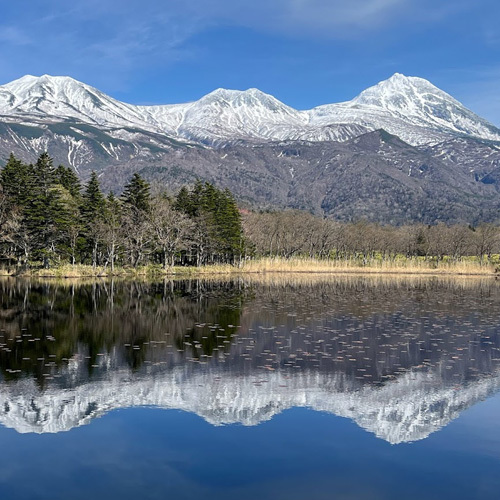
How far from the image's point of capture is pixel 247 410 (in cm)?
1648

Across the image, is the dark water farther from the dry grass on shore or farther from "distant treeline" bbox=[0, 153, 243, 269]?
the dry grass on shore

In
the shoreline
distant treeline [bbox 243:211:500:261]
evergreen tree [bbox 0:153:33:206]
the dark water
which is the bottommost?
the dark water

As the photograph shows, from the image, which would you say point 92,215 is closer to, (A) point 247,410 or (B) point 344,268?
(B) point 344,268

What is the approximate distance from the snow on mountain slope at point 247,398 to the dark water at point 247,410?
65mm

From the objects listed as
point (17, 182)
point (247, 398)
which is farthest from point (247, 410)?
point (17, 182)

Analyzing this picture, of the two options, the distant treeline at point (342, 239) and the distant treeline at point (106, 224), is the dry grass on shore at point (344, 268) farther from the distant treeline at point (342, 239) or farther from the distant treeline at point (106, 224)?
the distant treeline at point (342, 239)

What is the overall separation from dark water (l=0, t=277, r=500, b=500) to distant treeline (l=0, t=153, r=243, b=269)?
1742 inches

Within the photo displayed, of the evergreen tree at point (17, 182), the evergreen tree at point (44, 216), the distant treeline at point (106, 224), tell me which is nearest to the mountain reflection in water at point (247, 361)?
the evergreen tree at point (44, 216)

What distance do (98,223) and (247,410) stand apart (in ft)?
215

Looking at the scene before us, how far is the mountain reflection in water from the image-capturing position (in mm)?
16594

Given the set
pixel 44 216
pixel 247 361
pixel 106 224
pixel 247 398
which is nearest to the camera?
pixel 247 398

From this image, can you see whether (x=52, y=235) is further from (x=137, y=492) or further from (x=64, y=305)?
(x=137, y=492)

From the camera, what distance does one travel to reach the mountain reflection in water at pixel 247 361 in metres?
16.6

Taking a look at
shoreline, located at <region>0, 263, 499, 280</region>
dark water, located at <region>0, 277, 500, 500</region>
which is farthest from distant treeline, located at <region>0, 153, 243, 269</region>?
dark water, located at <region>0, 277, 500, 500</region>
